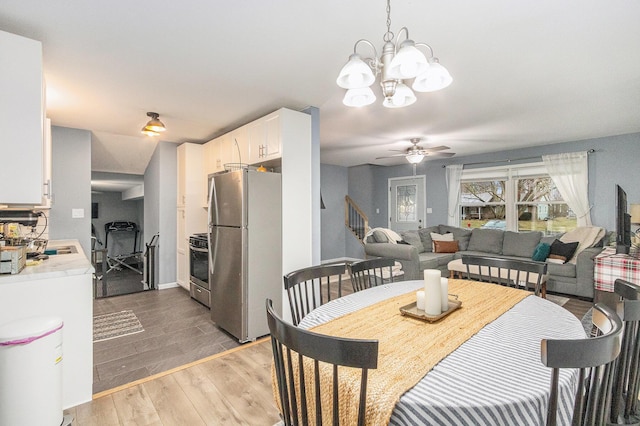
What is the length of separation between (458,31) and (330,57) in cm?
86

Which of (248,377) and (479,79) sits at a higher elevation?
(479,79)

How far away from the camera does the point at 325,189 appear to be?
310 inches

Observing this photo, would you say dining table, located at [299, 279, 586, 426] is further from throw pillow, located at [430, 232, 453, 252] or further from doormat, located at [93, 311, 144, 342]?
throw pillow, located at [430, 232, 453, 252]

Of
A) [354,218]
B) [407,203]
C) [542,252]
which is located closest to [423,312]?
[542,252]

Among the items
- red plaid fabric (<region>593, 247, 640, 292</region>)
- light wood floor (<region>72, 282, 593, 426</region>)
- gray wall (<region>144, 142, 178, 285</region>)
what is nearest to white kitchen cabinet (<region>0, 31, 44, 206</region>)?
light wood floor (<region>72, 282, 593, 426</region>)

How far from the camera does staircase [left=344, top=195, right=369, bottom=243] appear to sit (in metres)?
8.13

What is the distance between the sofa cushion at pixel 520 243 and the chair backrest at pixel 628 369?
4.53 m

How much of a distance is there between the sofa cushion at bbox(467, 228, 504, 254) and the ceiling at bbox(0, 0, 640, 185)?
7.41 feet

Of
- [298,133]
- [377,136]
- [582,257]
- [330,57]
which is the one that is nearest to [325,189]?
[377,136]

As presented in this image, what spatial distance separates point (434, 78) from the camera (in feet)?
5.04

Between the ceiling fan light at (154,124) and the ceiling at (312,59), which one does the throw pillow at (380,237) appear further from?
the ceiling fan light at (154,124)

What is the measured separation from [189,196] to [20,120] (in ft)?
9.79

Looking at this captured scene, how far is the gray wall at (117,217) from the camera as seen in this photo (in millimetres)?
8805

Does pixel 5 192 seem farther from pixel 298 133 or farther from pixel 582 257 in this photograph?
pixel 582 257
